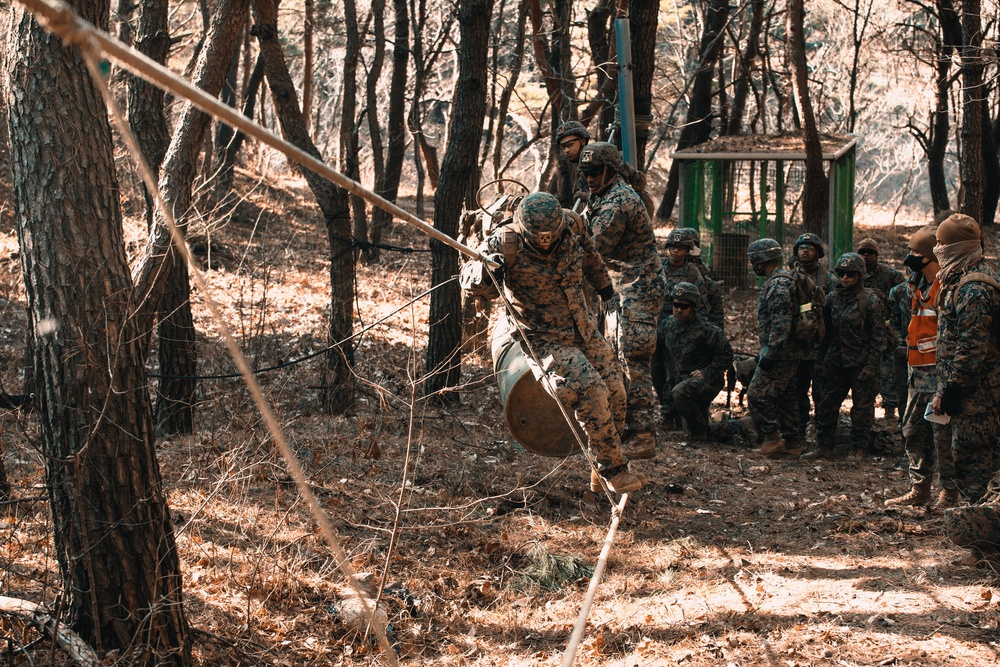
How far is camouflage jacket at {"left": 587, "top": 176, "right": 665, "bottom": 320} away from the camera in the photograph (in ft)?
24.7

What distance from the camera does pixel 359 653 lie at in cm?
522


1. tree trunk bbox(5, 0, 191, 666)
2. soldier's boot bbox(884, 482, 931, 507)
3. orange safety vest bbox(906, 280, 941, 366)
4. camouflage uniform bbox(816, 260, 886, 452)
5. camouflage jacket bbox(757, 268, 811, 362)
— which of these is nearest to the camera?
tree trunk bbox(5, 0, 191, 666)

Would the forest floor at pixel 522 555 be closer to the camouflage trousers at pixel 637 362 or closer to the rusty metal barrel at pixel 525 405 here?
the rusty metal barrel at pixel 525 405

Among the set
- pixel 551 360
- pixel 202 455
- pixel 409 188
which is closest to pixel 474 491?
pixel 551 360

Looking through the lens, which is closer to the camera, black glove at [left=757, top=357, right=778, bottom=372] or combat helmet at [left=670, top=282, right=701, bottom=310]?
black glove at [left=757, top=357, right=778, bottom=372]

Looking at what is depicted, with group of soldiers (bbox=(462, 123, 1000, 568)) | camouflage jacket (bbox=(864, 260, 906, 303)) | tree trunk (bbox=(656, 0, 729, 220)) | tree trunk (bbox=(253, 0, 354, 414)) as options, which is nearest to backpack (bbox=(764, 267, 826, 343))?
group of soldiers (bbox=(462, 123, 1000, 568))

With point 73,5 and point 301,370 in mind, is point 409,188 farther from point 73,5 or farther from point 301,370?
point 73,5

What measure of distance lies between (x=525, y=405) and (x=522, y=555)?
1006mm

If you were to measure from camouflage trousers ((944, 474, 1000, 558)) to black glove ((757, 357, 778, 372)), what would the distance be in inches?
133

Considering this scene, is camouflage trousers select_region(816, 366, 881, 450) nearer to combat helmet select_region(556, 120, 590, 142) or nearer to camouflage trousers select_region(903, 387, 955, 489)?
camouflage trousers select_region(903, 387, 955, 489)

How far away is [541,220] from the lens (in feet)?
20.6

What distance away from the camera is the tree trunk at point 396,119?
17625 mm

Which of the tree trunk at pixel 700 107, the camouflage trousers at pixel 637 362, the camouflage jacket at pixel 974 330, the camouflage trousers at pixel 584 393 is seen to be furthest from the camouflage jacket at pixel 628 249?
the tree trunk at pixel 700 107

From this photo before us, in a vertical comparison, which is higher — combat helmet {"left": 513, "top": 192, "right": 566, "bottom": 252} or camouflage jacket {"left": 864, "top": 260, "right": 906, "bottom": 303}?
combat helmet {"left": 513, "top": 192, "right": 566, "bottom": 252}
